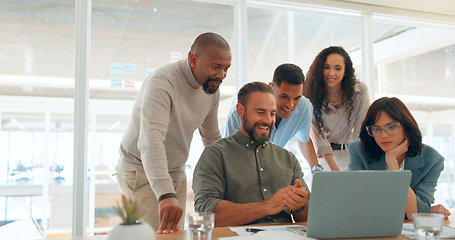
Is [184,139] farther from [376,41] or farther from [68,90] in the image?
[376,41]

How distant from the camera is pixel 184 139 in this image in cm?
213

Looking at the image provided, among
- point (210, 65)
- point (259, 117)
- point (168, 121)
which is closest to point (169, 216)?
point (168, 121)

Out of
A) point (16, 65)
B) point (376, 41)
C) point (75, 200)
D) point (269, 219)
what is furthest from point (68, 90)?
point (376, 41)

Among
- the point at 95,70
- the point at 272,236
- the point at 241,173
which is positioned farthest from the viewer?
the point at 95,70

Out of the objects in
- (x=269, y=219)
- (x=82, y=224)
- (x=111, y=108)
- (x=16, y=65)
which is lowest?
(x=82, y=224)

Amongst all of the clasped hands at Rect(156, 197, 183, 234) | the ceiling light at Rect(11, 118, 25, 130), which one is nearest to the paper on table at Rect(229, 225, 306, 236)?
the clasped hands at Rect(156, 197, 183, 234)

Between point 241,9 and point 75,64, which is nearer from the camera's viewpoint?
point 75,64

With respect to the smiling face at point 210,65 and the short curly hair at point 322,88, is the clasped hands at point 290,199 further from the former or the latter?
the short curly hair at point 322,88

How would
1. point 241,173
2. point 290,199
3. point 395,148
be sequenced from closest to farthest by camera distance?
point 290,199 < point 241,173 < point 395,148

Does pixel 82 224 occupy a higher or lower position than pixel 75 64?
lower

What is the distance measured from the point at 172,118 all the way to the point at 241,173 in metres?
0.46

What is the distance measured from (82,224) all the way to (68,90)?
101 cm

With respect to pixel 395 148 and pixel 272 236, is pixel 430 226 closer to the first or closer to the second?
pixel 272 236

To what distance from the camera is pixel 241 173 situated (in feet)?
5.97
